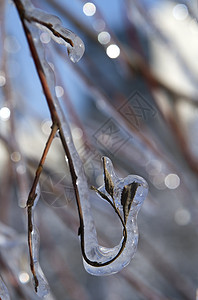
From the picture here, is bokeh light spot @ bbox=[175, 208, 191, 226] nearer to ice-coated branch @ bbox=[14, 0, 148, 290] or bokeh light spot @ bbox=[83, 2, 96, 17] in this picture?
bokeh light spot @ bbox=[83, 2, 96, 17]

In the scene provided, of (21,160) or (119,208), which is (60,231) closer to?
(21,160)

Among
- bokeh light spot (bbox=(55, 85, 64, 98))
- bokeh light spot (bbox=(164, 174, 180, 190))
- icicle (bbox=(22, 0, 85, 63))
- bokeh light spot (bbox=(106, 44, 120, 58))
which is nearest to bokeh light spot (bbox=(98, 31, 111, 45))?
bokeh light spot (bbox=(106, 44, 120, 58))

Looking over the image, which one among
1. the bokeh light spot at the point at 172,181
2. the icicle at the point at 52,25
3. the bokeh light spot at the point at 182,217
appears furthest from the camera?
the bokeh light spot at the point at 182,217

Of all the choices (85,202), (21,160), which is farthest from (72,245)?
(85,202)

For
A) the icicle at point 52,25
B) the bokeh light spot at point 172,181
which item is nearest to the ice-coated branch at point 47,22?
the icicle at point 52,25

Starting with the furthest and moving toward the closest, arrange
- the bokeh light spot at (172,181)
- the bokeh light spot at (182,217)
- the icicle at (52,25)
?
the bokeh light spot at (182,217) < the bokeh light spot at (172,181) < the icicle at (52,25)

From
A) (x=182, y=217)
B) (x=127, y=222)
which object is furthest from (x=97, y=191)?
(x=182, y=217)

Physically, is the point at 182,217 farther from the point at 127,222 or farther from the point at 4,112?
the point at 127,222

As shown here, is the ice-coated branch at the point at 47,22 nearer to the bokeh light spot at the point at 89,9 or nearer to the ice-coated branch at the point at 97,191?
the ice-coated branch at the point at 97,191
